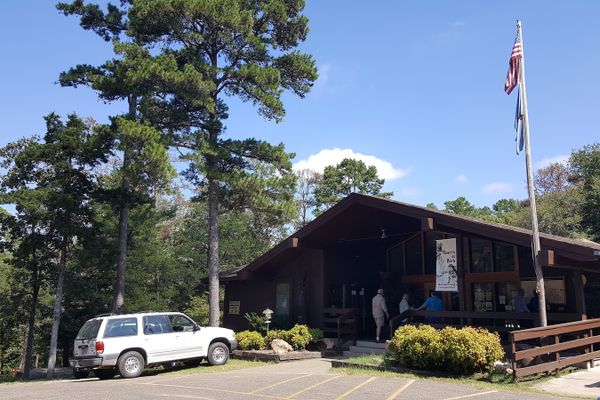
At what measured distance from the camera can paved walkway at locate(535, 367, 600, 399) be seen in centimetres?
925

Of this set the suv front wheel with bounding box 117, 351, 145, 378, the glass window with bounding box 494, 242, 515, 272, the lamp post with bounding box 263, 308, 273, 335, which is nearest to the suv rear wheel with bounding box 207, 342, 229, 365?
the suv front wheel with bounding box 117, 351, 145, 378

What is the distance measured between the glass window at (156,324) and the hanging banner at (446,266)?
8.09m

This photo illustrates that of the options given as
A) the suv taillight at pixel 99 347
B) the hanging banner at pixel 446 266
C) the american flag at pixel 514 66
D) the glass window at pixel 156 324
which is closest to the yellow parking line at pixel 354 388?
the hanging banner at pixel 446 266

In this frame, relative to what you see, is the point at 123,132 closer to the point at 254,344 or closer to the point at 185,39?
the point at 185,39

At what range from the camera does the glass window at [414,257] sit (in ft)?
59.6

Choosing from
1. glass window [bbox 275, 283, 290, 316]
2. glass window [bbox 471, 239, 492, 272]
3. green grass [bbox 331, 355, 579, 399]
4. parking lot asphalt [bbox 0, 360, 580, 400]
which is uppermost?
glass window [bbox 471, 239, 492, 272]

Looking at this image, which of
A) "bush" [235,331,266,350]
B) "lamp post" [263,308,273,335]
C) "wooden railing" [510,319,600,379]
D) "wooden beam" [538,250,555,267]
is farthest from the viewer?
"lamp post" [263,308,273,335]

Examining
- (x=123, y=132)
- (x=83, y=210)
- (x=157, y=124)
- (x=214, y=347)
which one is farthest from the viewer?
(x=157, y=124)

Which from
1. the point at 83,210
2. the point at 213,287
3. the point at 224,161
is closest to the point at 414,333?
the point at 213,287

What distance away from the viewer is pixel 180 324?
1508 centimetres

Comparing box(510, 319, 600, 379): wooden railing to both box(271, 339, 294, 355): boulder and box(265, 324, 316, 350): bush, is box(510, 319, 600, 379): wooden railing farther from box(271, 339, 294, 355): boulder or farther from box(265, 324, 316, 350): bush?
box(271, 339, 294, 355): boulder

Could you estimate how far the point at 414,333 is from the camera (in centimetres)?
1221

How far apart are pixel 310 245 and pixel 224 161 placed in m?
4.88

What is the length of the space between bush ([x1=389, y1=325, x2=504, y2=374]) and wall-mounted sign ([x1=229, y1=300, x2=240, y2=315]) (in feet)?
36.2
